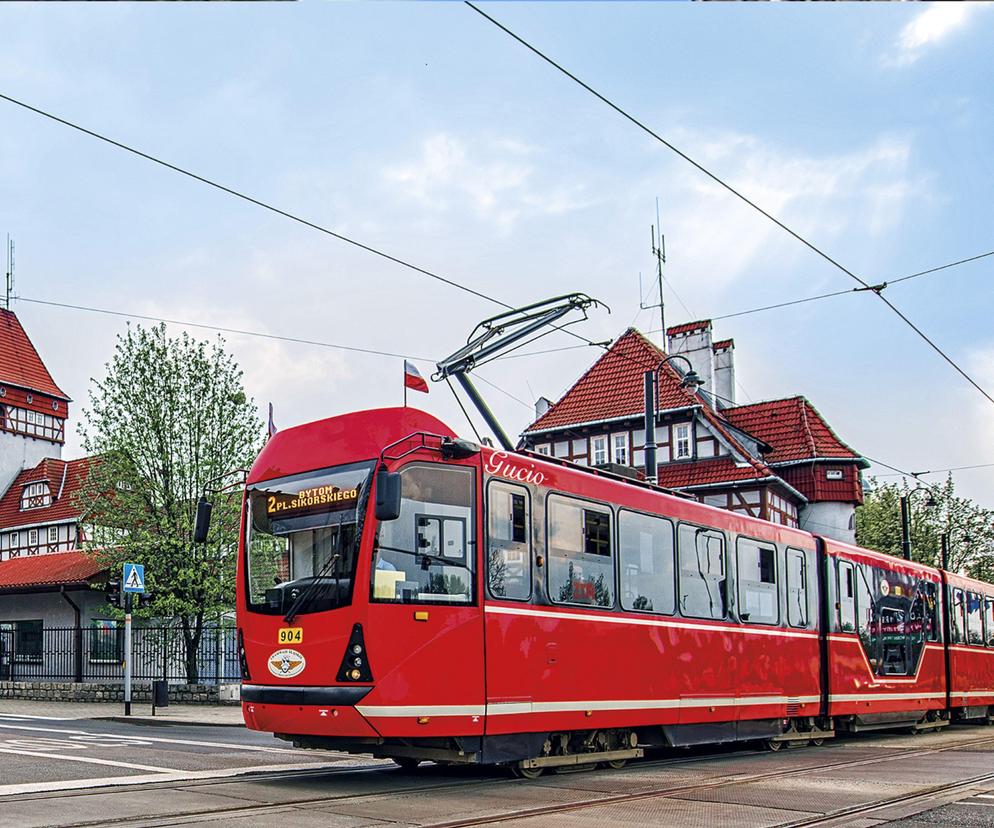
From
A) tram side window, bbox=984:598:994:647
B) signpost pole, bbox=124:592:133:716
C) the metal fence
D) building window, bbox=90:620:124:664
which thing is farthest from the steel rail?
building window, bbox=90:620:124:664

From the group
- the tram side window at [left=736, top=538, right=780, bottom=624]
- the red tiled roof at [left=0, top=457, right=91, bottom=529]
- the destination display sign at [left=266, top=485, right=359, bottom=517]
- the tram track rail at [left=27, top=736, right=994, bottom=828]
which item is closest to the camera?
the tram track rail at [left=27, top=736, right=994, bottom=828]

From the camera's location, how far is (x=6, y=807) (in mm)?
9719

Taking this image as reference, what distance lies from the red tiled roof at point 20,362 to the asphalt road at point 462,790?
4891cm

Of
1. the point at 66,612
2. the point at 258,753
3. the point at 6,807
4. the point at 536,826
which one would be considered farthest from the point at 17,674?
the point at 536,826

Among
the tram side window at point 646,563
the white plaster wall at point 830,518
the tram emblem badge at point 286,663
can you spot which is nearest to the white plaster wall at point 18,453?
the white plaster wall at point 830,518

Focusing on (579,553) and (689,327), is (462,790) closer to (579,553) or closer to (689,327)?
(579,553)

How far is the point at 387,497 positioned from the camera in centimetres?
1066

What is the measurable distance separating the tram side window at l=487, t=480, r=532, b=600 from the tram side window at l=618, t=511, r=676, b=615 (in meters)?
1.85

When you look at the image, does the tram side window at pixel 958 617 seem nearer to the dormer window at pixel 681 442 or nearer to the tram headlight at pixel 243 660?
the tram headlight at pixel 243 660

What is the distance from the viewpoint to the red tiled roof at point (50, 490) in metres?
58.7

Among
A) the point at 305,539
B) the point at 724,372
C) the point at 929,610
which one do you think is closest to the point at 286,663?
the point at 305,539

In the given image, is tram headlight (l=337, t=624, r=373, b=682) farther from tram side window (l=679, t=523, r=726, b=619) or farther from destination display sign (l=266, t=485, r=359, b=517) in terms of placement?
tram side window (l=679, t=523, r=726, b=619)

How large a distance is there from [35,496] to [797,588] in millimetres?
49879

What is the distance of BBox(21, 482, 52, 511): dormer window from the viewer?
59562 millimetres
